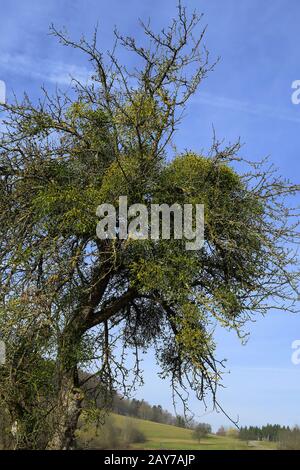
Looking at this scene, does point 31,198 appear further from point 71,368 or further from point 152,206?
point 71,368

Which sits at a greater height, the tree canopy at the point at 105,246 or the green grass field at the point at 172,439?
the tree canopy at the point at 105,246

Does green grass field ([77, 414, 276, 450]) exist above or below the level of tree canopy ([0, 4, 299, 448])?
below

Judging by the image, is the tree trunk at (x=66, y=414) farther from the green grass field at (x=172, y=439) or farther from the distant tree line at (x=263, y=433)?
the distant tree line at (x=263, y=433)

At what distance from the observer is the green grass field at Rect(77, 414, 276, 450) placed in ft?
28.6

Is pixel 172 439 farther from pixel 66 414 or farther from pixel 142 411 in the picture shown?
pixel 66 414

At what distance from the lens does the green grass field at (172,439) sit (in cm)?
872

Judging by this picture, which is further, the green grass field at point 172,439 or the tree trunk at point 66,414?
the green grass field at point 172,439

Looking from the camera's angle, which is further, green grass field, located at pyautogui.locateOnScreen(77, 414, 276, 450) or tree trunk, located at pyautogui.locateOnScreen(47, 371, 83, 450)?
green grass field, located at pyautogui.locateOnScreen(77, 414, 276, 450)

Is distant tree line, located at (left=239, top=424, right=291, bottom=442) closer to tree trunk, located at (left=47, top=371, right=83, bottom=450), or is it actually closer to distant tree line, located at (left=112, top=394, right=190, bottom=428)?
distant tree line, located at (left=112, top=394, right=190, bottom=428)

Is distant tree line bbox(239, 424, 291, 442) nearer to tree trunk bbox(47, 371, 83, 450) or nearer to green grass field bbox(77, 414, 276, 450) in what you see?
green grass field bbox(77, 414, 276, 450)

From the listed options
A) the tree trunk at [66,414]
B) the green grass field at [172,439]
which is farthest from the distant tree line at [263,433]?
the tree trunk at [66,414]

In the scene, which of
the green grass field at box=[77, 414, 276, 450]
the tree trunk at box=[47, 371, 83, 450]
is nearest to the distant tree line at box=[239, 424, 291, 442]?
the green grass field at box=[77, 414, 276, 450]

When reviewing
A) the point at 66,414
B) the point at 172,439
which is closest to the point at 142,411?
the point at 172,439

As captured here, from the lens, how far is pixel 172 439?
30.1 ft
